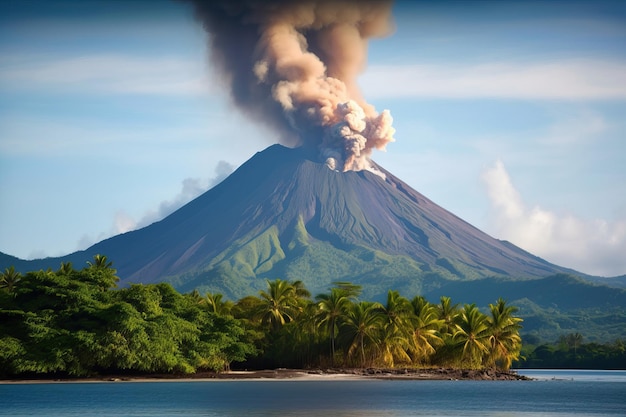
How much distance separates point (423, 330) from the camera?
96.2 m

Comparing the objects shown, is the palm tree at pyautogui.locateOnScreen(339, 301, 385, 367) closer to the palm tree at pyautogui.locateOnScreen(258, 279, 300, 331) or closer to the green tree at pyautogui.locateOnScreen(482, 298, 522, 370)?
the palm tree at pyautogui.locateOnScreen(258, 279, 300, 331)

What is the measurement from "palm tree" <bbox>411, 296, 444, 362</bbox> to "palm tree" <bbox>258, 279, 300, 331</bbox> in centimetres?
1208

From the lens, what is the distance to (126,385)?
8119 cm

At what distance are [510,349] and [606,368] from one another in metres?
56.1

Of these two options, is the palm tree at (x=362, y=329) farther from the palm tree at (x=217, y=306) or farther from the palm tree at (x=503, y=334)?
the palm tree at (x=503, y=334)

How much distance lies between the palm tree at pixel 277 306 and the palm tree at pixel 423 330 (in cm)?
1208

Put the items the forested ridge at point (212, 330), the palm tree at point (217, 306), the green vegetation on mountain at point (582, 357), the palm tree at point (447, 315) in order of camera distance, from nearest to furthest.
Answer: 1. the forested ridge at point (212, 330)
2. the palm tree at point (217, 306)
3. the palm tree at point (447, 315)
4. the green vegetation on mountain at point (582, 357)

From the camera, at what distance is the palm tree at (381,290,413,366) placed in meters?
91.7

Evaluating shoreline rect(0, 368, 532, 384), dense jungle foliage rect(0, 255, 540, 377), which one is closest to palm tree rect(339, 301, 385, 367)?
dense jungle foliage rect(0, 255, 540, 377)

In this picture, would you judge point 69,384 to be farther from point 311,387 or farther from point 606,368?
point 606,368

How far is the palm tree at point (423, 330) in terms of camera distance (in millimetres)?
95000

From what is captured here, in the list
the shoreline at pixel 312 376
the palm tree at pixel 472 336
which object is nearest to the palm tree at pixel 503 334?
the palm tree at pixel 472 336

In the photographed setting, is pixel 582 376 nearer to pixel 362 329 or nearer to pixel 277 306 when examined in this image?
pixel 362 329

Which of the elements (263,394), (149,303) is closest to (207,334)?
(149,303)
